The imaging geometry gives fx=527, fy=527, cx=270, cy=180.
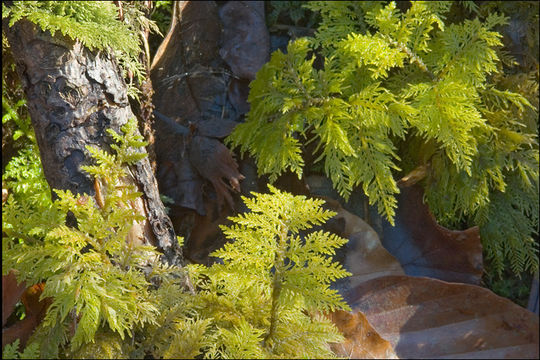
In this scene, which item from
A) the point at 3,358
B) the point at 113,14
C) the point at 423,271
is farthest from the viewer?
the point at 423,271

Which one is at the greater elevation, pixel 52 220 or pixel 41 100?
pixel 41 100

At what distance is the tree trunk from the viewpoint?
1837 mm

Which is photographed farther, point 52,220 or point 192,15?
point 192,15

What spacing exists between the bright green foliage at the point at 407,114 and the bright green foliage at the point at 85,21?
60cm

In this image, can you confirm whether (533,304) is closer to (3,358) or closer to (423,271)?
(423,271)

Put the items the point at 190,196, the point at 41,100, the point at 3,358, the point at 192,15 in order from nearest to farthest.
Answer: the point at 3,358, the point at 41,100, the point at 190,196, the point at 192,15

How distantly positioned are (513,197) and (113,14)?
189 cm

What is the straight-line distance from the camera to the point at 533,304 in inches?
90.4

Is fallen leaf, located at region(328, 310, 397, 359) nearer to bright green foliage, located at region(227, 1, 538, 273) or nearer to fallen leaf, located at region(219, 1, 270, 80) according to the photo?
bright green foliage, located at region(227, 1, 538, 273)

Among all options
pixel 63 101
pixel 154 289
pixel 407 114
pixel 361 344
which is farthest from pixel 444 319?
pixel 63 101

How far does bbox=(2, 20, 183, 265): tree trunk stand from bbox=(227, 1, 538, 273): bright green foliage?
640mm

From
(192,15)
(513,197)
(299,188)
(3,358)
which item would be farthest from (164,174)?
(513,197)

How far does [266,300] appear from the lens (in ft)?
5.60

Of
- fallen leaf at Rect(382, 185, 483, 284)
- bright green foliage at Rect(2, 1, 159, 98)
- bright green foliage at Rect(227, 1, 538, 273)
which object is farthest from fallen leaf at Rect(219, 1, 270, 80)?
fallen leaf at Rect(382, 185, 483, 284)
